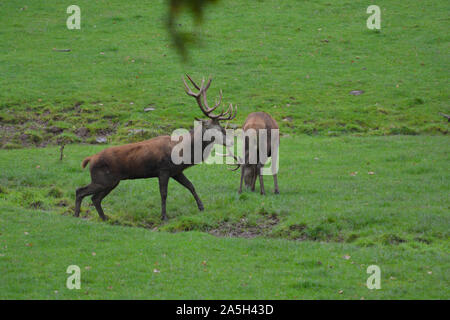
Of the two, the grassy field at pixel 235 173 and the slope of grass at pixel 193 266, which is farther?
the grassy field at pixel 235 173

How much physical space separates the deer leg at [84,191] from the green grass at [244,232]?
0.39 metres

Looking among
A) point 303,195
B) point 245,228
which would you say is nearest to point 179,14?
point 245,228

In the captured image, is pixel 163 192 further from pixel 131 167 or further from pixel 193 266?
pixel 193 266

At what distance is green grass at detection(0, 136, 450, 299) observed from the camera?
8.89m

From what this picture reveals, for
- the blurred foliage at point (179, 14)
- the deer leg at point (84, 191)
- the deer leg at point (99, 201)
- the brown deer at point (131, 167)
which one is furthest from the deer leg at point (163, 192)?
the blurred foliage at point (179, 14)

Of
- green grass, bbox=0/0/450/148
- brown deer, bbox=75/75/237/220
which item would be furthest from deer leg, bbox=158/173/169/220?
green grass, bbox=0/0/450/148

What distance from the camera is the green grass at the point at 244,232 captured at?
8891mm

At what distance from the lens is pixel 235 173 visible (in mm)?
16078

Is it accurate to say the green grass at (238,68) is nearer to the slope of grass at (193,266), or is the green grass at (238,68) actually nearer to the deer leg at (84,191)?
the deer leg at (84,191)

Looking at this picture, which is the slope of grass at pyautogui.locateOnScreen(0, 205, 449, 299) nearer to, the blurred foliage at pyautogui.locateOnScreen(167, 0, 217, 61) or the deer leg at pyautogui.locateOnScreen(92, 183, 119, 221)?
the deer leg at pyautogui.locateOnScreen(92, 183, 119, 221)

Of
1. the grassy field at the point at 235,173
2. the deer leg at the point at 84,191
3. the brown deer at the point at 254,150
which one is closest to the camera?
the grassy field at the point at 235,173

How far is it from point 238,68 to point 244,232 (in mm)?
14509
